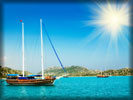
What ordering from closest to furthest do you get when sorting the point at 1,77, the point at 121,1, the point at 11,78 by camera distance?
the point at 121,1, the point at 11,78, the point at 1,77

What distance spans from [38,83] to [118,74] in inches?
3080

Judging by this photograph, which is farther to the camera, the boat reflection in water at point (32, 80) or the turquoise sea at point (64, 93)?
the boat reflection in water at point (32, 80)

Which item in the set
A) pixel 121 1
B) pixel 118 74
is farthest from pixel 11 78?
pixel 118 74

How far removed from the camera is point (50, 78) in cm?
1923

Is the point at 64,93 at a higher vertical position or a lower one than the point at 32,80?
lower

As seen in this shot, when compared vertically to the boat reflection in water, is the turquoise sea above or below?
below

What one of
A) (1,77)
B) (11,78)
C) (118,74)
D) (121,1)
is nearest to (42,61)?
(11,78)

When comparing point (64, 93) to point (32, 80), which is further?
point (32, 80)

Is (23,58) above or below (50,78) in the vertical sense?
above

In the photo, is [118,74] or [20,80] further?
[118,74]

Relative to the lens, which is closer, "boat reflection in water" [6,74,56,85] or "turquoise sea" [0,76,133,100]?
"turquoise sea" [0,76,133,100]

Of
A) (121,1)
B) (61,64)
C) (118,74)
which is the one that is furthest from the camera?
(118,74)

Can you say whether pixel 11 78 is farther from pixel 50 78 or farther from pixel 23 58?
pixel 50 78

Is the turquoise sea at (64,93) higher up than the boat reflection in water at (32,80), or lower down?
lower down
